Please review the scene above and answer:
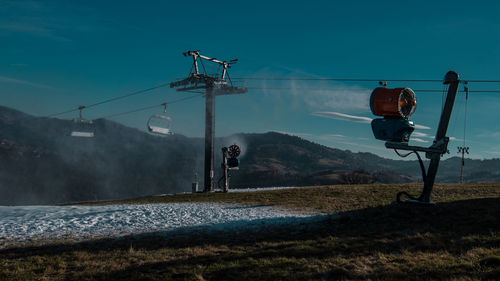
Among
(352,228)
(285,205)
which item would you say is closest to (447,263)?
(352,228)

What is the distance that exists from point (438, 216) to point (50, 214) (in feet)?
61.6

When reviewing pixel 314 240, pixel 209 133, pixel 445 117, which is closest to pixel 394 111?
pixel 445 117

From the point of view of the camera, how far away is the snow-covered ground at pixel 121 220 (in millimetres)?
14922

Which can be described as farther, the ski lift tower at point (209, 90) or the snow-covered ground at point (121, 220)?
the ski lift tower at point (209, 90)

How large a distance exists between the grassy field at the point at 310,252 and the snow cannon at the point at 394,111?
3.26m

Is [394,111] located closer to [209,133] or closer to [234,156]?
Result: [234,156]

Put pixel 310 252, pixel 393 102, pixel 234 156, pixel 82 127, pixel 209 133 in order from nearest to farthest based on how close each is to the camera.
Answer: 1. pixel 310 252
2. pixel 393 102
3. pixel 234 156
4. pixel 209 133
5. pixel 82 127

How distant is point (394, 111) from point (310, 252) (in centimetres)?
666

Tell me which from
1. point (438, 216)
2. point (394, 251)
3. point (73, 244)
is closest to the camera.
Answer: point (394, 251)

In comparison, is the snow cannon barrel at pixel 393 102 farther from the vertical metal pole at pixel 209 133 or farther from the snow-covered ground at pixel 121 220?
the vertical metal pole at pixel 209 133

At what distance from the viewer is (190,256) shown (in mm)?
10609

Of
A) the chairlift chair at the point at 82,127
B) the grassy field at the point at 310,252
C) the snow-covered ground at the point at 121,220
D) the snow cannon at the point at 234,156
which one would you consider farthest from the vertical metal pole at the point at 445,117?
the chairlift chair at the point at 82,127

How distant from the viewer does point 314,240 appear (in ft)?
39.4

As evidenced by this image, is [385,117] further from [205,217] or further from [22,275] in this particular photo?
[22,275]
